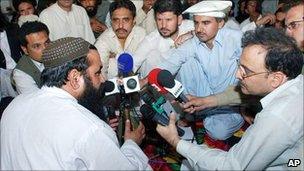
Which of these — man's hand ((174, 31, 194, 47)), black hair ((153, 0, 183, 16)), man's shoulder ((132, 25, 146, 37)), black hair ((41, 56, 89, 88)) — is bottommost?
man's shoulder ((132, 25, 146, 37))

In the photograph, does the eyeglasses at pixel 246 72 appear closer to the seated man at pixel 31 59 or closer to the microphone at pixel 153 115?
the microphone at pixel 153 115

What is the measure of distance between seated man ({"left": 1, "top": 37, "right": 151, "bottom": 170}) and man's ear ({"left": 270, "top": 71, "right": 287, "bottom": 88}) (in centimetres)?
85

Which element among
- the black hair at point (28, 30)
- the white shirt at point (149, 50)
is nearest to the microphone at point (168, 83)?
the white shirt at point (149, 50)

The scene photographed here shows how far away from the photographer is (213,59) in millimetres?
3283

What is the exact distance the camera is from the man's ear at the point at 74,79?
1.84 m

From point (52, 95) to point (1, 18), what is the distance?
3.40 meters

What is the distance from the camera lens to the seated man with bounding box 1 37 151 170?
163cm

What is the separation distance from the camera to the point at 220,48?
3.26 meters

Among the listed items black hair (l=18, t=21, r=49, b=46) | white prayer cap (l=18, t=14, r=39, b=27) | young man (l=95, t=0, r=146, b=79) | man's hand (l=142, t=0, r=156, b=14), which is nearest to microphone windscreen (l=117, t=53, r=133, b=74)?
black hair (l=18, t=21, r=49, b=46)

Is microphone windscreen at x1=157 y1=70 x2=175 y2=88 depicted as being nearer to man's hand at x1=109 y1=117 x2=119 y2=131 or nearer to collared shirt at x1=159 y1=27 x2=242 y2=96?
man's hand at x1=109 y1=117 x2=119 y2=131

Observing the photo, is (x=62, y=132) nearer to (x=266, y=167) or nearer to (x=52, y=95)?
(x=52, y=95)

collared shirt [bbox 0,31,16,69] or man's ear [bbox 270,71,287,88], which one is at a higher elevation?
man's ear [bbox 270,71,287,88]

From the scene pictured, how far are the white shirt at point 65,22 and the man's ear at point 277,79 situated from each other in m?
3.38

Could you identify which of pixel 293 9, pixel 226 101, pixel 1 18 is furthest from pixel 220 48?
pixel 1 18
